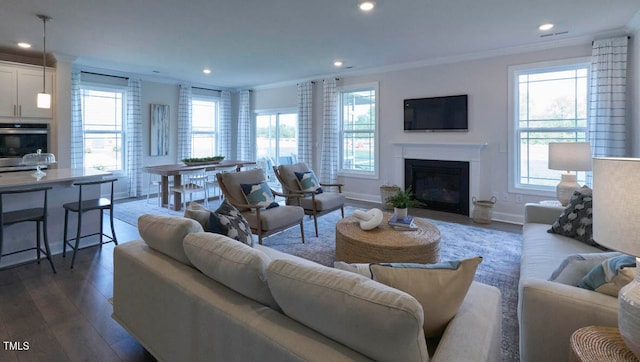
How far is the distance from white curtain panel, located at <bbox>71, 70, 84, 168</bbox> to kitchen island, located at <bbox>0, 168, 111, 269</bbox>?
2.58 m

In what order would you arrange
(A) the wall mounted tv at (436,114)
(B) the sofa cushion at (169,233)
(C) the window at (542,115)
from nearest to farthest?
(B) the sofa cushion at (169,233), (C) the window at (542,115), (A) the wall mounted tv at (436,114)

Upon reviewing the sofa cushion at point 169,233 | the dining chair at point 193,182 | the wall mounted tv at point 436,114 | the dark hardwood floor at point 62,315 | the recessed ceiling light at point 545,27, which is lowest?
the dark hardwood floor at point 62,315

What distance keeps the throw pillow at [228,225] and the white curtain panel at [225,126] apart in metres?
7.00

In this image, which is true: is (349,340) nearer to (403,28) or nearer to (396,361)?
(396,361)

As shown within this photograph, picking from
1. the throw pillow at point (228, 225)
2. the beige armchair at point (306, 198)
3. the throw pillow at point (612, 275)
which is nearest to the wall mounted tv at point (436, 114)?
the beige armchair at point (306, 198)

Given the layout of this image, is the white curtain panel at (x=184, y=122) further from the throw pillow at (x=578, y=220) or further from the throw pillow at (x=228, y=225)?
the throw pillow at (x=578, y=220)

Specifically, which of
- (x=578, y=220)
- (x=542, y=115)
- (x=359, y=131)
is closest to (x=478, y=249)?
(x=578, y=220)

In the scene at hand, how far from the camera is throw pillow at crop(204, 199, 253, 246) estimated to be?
201 centimetres

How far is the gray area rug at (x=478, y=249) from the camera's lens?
2.42 metres

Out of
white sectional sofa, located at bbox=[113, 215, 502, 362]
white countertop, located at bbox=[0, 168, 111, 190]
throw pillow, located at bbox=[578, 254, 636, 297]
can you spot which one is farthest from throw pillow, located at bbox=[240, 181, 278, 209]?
throw pillow, located at bbox=[578, 254, 636, 297]

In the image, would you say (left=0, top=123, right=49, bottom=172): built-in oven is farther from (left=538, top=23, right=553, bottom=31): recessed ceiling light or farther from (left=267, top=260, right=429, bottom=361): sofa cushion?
(left=538, top=23, right=553, bottom=31): recessed ceiling light

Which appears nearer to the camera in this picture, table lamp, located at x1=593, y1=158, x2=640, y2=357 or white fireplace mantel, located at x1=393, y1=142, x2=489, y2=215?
table lamp, located at x1=593, y1=158, x2=640, y2=357

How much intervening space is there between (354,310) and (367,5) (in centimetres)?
321

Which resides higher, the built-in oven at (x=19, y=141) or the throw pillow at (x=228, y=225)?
the built-in oven at (x=19, y=141)
